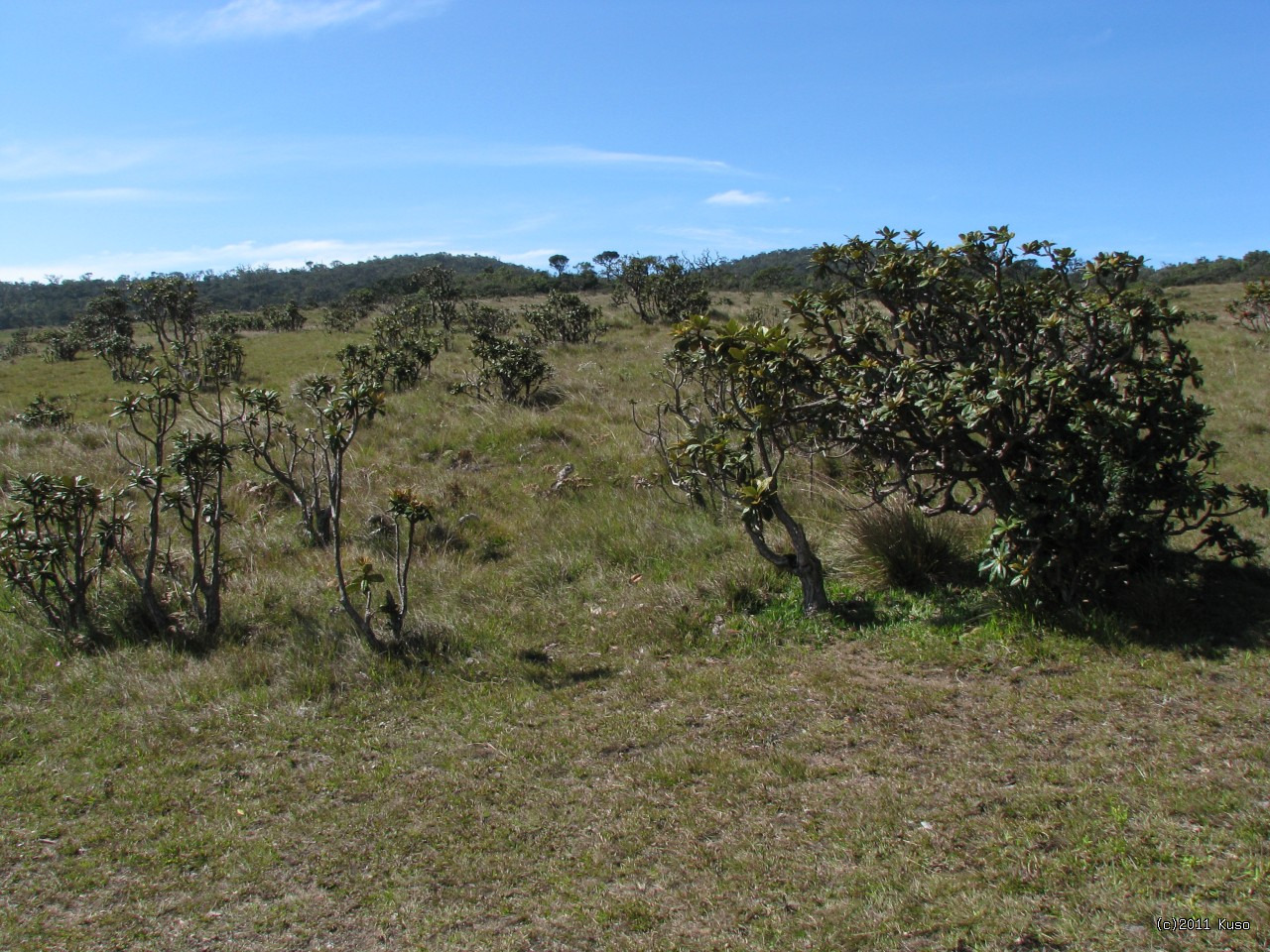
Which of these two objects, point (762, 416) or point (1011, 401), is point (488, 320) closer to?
point (762, 416)

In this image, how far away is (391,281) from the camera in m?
54.9

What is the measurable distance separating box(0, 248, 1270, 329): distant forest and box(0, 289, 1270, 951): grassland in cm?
1870

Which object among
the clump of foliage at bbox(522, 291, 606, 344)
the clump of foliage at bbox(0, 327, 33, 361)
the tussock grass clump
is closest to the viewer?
the tussock grass clump

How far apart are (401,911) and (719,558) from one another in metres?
3.95

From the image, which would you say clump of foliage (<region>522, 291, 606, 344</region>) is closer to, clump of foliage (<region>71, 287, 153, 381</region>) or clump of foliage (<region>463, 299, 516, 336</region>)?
clump of foliage (<region>463, 299, 516, 336</region>)

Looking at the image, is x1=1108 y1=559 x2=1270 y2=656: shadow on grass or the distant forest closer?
x1=1108 y1=559 x2=1270 y2=656: shadow on grass

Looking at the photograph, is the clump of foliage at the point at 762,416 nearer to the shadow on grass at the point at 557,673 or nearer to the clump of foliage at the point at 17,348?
the shadow on grass at the point at 557,673

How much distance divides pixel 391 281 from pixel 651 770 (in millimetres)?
54851

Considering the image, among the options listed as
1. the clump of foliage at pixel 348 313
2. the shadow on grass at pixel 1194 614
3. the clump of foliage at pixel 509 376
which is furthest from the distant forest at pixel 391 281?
the shadow on grass at pixel 1194 614

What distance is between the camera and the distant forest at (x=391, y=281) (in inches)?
1802

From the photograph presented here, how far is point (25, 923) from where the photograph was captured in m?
3.24

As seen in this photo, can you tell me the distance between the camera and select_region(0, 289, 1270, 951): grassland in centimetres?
304

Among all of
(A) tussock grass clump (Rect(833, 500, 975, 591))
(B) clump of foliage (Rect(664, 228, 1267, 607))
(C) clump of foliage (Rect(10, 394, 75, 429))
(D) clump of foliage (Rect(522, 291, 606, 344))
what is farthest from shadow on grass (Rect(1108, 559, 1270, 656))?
(D) clump of foliage (Rect(522, 291, 606, 344))

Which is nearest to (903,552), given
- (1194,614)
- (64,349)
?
(1194,614)
